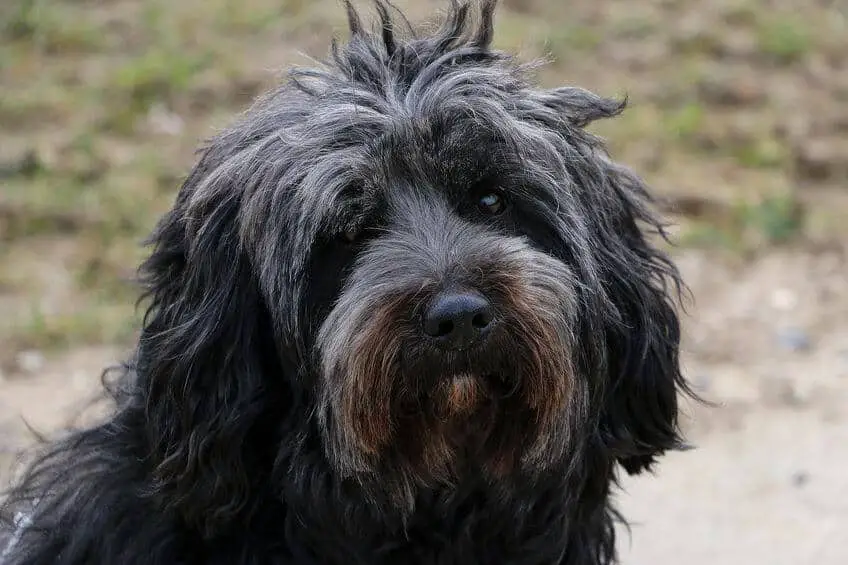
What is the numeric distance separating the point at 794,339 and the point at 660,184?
5.45 feet

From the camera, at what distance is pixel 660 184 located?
759 centimetres

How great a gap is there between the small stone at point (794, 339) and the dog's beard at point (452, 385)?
325cm

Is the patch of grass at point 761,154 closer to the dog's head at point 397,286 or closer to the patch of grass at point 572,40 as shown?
the patch of grass at point 572,40

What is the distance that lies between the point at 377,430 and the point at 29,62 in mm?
6385

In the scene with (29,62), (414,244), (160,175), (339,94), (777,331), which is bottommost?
(777,331)

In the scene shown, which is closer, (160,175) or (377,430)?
(377,430)

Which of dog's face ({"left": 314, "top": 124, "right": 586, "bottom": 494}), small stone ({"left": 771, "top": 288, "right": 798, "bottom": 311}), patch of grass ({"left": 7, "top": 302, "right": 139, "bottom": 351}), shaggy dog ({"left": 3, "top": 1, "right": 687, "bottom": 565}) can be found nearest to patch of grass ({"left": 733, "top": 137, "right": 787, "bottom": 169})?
small stone ({"left": 771, "top": 288, "right": 798, "bottom": 311})

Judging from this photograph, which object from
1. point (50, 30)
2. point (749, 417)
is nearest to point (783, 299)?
point (749, 417)

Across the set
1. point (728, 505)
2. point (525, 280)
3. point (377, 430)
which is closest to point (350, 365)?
point (377, 430)

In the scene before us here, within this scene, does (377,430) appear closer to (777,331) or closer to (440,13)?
(440,13)

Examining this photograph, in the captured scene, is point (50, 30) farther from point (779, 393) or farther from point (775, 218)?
point (779, 393)

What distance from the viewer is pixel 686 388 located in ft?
11.8

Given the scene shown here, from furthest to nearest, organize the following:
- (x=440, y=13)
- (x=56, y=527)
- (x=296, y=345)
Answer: (x=440, y=13) → (x=56, y=527) → (x=296, y=345)

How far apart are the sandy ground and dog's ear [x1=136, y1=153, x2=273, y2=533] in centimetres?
160
